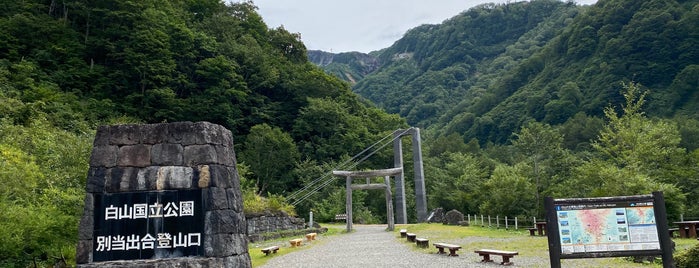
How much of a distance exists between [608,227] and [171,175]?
5185mm

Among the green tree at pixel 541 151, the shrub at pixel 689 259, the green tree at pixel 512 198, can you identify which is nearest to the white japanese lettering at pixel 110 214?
the shrub at pixel 689 259

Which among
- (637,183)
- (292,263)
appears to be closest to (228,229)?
(292,263)

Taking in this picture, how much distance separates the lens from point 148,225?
5008 mm

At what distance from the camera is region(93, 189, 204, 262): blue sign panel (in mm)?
4973

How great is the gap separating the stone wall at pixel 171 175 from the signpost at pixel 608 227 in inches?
151

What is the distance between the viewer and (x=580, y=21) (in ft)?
169

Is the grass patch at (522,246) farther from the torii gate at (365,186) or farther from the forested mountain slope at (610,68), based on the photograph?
the forested mountain slope at (610,68)

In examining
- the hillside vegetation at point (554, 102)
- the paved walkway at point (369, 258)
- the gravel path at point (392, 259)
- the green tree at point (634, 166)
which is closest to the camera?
the gravel path at point (392, 259)

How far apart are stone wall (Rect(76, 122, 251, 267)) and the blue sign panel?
0.06 m

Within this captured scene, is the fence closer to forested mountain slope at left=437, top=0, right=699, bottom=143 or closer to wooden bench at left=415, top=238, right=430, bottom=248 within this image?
wooden bench at left=415, top=238, right=430, bottom=248

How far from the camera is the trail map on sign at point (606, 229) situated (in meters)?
5.24

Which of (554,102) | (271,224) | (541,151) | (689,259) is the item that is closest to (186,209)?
(689,259)

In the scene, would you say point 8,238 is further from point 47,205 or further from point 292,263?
point 292,263

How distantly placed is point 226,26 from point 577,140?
2961cm
